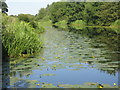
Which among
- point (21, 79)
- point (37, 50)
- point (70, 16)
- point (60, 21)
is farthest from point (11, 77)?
point (60, 21)

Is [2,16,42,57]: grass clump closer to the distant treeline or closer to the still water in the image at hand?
the still water

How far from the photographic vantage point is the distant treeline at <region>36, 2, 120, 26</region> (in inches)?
2175

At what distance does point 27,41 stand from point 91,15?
53.6 m

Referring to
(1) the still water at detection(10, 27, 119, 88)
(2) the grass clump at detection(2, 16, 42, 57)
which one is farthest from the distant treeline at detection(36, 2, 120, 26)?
(1) the still water at detection(10, 27, 119, 88)

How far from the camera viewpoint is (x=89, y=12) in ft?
216

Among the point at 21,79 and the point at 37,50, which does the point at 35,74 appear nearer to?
the point at 21,79

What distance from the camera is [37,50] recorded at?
14758 millimetres

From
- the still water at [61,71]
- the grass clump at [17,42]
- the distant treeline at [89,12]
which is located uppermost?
the distant treeline at [89,12]

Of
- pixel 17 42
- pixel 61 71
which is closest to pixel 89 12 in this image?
pixel 17 42

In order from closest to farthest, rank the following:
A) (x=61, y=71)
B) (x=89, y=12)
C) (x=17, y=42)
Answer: (x=61, y=71) → (x=17, y=42) → (x=89, y=12)

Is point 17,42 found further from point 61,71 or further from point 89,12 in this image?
point 89,12

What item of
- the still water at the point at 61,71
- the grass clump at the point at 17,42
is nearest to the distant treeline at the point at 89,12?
the grass clump at the point at 17,42

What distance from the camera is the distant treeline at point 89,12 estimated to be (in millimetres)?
55250

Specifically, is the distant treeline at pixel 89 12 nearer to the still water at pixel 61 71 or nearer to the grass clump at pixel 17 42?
the grass clump at pixel 17 42
